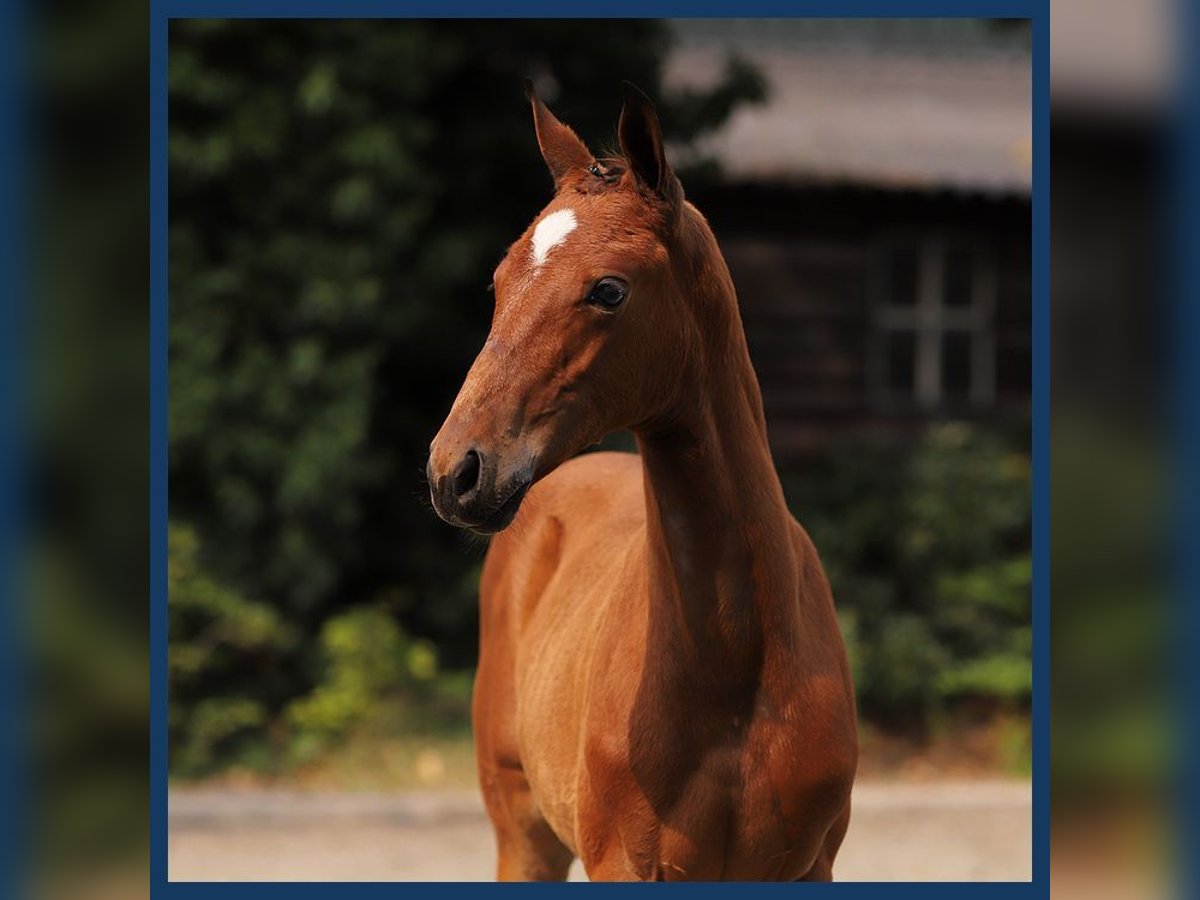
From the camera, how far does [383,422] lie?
8062 mm

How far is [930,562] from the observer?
27.9 ft

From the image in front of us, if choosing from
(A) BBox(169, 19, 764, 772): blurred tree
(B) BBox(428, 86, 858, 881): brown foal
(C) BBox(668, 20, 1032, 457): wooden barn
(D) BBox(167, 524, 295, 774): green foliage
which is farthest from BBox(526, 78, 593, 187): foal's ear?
(C) BBox(668, 20, 1032, 457): wooden barn

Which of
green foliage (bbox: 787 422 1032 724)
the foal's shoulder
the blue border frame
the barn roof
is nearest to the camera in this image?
the blue border frame

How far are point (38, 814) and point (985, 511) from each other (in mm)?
7469

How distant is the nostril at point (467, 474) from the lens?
2.21 m

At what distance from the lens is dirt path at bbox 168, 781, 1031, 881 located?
20.6ft

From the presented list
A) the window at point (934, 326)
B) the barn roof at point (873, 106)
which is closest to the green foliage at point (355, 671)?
the barn roof at point (873, 106)

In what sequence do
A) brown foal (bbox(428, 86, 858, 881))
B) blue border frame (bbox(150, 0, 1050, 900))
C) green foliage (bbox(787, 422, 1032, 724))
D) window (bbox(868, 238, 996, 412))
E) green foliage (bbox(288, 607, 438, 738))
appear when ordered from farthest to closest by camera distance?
1. window (bbox(868, 238, 996, 412))
2. green foliage (bbox(787, 422, 1032, 724))
3. green foliage (bbox(288, 607, 438, 738))
4. brown foal (bbox(428, 86, 858, 881))
5. blue border frame (bbox(150, 0, 1050, 900))

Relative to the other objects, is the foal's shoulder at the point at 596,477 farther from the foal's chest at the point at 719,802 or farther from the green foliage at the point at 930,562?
the green foliage at the point at 930,562

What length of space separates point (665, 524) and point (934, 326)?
6972 millimetres

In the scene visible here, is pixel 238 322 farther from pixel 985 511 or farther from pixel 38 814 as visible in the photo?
pixel 38 814

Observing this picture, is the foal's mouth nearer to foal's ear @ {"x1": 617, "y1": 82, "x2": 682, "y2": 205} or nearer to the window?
foal's ear @ {"x1": 617, "y1": 82, "x2": 682, "y2": 205}

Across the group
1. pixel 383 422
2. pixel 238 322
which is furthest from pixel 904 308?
pixel 238 322

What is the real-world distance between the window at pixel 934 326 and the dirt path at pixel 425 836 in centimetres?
284
